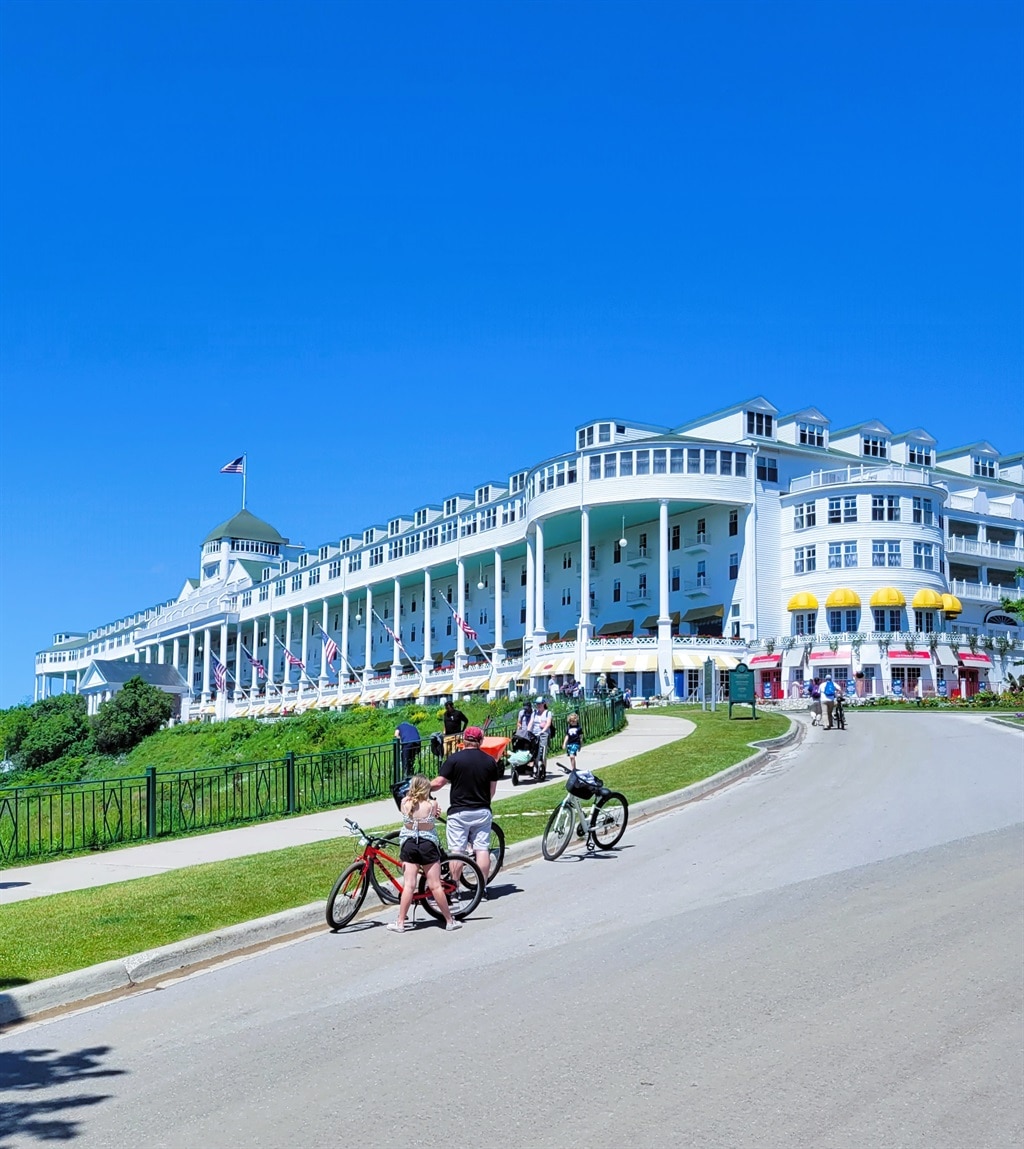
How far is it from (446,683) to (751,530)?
23.3 metres

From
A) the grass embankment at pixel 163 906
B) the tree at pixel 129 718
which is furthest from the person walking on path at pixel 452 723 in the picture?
the tree at pixel 129 718

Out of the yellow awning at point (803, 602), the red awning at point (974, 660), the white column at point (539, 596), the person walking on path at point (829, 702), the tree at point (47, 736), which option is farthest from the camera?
the tree at point (47, 736)

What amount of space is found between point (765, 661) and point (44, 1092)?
187ft

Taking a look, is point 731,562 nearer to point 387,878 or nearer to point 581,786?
point 581,786

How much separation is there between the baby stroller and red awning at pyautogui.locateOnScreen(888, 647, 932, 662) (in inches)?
1508

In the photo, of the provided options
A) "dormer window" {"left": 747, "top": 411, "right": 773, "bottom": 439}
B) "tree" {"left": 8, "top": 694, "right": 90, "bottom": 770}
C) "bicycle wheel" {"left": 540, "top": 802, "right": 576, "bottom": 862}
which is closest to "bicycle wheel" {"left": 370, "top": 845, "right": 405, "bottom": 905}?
"bicycle wheel" {"left": 540, "top": 802, "right": 576, "bottom": 862}

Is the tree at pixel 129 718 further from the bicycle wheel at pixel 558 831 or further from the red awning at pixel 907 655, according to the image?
the bicycle wheel at pixel 558 831

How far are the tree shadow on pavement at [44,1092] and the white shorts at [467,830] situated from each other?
4.78m

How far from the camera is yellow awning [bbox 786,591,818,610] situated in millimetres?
62312

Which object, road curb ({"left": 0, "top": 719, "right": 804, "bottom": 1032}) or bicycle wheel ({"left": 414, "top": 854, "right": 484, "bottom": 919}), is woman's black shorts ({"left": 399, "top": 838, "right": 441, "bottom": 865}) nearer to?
bicycle wheel ({"left": 414, "top": 854, "right": 484, "bottom": 919})

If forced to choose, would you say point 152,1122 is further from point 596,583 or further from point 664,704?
point 596,583

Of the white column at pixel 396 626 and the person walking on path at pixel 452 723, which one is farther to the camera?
the white column at pixel 396 626

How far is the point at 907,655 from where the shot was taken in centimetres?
5856

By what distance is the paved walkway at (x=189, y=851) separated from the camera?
1511 centimetres
